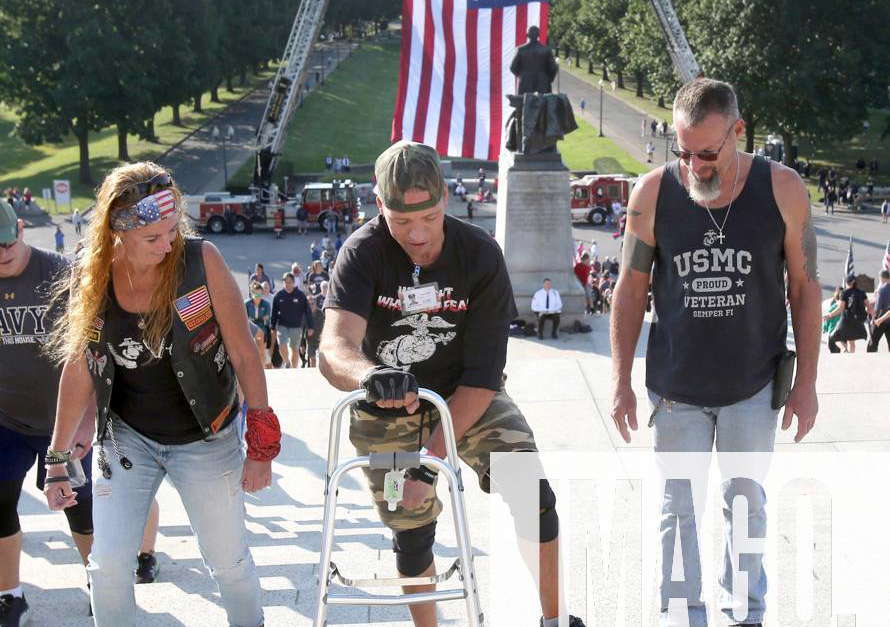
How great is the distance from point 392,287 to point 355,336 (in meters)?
0.21

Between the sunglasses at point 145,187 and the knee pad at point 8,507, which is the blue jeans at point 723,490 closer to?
the sunglasses at point 145,187

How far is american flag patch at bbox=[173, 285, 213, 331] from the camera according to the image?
3460 millimetres

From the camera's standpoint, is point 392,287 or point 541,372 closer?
point 392,287

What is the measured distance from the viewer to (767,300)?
12.3ft

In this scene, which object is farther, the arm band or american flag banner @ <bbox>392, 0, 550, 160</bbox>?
american flag banner @ <bbox>392, 0, 550, 160</bbox>

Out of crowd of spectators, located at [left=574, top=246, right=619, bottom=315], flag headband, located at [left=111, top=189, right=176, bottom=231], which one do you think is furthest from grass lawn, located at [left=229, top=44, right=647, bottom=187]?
flag headband, located at [left=111, top=189, right=176, bottom=231]

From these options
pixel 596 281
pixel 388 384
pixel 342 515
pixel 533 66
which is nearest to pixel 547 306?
pixel 533 66

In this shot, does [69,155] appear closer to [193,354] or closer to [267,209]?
[267,209]

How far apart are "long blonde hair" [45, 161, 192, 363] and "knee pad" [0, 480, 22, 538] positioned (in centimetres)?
106

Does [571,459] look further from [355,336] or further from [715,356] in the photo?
[355,336]

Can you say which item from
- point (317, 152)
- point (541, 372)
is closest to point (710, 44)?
point (317, 152)

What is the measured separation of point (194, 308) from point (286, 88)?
122 ft

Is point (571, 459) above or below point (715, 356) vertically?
below

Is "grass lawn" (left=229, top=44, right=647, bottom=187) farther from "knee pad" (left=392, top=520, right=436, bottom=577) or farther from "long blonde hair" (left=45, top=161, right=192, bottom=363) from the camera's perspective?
"knee pad" (left=392, top=520, right=436, bottom=577)
